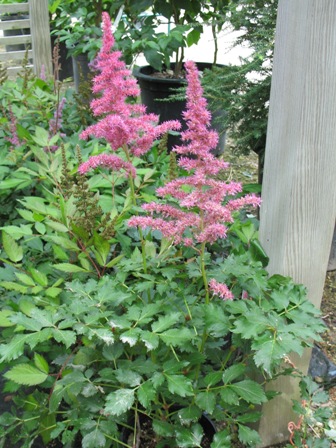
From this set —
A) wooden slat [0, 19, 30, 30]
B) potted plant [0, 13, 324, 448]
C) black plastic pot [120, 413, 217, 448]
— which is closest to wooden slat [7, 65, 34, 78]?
wooden slat [0, 19, 30, 30]

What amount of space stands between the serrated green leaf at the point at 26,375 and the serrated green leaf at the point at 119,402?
0.72ft

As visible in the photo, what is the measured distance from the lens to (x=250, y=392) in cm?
120

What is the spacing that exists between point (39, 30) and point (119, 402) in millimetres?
2991

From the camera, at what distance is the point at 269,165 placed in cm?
145

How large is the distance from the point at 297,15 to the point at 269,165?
381 mm

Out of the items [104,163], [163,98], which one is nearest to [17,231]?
[104,163]

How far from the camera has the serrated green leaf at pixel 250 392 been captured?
1.19 meters

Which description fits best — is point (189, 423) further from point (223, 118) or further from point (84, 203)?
point (223, 118)

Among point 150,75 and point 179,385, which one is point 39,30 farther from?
point 179,385

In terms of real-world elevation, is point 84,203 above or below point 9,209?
above

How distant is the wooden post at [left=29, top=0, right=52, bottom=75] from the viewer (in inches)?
137

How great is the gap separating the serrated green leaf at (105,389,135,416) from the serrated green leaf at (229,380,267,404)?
25 cm

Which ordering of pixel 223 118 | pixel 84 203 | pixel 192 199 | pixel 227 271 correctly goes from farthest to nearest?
pixel 223 118 → pixel 84 203 → pixel 227 271 → pixel 192 199

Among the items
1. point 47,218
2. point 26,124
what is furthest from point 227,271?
point 26,124
